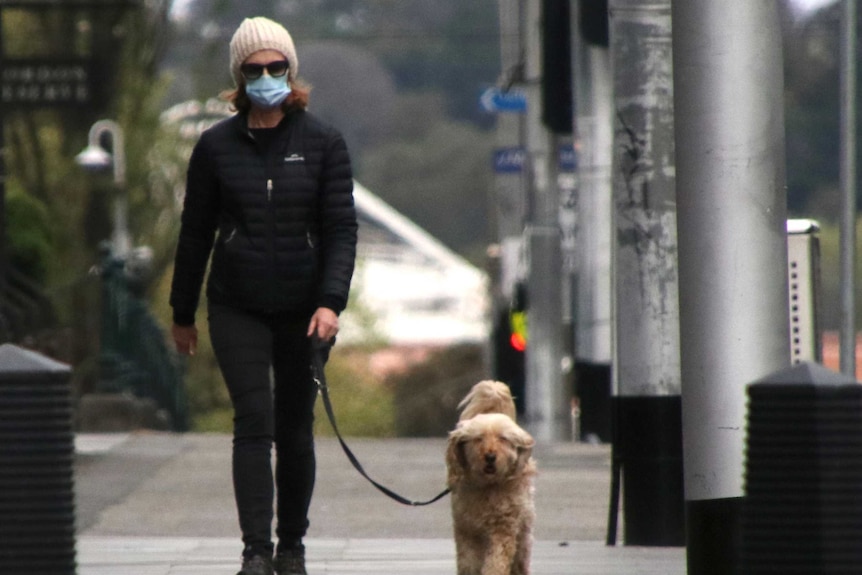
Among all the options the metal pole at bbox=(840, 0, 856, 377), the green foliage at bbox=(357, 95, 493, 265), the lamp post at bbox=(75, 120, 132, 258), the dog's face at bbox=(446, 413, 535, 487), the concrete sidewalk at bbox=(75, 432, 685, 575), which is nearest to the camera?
the dog's face at bbox=(446, 413, 535, 487)

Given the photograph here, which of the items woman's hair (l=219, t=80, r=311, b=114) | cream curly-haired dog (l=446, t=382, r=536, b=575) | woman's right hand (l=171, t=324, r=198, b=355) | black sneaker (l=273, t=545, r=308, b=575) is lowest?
black sneaker (l=273, t=545, r=308, b=575)

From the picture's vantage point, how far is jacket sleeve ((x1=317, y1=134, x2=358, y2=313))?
725 cm

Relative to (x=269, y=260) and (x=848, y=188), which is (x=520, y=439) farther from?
(x=848, y=188)

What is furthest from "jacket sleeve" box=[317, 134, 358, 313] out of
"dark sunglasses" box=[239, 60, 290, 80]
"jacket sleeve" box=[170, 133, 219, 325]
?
"jacket sleeve" box=[170, 133, 219, 325]

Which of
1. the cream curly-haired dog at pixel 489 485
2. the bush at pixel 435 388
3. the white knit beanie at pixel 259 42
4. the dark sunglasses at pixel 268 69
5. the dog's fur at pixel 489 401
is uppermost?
the white knit beanie at pixel 259 42

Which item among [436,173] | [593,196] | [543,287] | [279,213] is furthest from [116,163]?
[436,173]

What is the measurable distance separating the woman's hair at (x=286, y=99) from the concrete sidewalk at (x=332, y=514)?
1816mm

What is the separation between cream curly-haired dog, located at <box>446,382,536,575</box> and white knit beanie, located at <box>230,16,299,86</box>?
4.54ft

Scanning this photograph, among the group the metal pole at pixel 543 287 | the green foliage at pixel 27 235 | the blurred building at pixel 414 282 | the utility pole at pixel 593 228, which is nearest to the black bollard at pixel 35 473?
the green foliage at pixel 27 235

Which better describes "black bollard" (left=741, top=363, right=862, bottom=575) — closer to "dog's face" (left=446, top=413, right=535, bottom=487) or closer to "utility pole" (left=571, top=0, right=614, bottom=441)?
"dog's face" (left=446, top=413, right=535, bottom=487)

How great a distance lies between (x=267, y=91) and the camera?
24.0 feet

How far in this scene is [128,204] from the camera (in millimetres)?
30000

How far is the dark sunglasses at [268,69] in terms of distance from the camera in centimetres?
732

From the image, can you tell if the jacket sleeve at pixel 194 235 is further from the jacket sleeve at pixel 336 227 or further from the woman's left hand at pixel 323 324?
the woman's left hand at pixel 323 324
